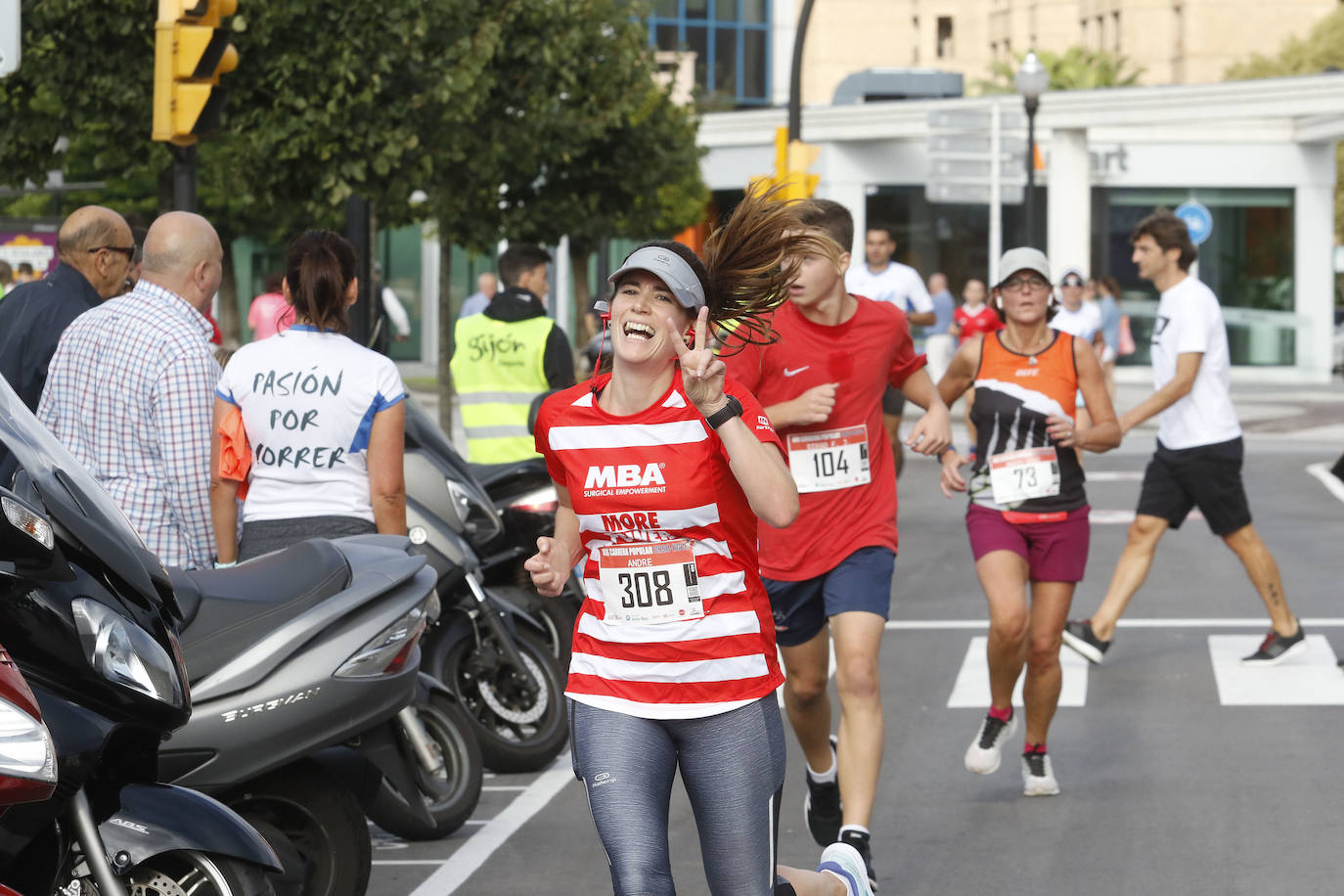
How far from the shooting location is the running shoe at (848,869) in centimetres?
505

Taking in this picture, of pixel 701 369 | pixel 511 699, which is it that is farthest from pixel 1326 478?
pixel 701 369

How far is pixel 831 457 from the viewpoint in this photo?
639cm

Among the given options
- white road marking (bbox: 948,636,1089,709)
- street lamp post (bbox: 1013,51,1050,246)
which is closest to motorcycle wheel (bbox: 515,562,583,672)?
white road marking (bbox: 948,636,1089,709)

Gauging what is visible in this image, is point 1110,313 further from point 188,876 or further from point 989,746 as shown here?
point 188,876

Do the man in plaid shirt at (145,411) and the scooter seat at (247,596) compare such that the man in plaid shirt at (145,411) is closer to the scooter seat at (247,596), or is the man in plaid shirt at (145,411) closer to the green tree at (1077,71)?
the scooter seat at (247,596)

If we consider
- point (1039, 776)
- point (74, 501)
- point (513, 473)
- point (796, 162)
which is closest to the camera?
point (74, 501)

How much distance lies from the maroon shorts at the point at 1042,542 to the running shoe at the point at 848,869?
2377 mm

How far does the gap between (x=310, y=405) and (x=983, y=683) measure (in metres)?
4.50

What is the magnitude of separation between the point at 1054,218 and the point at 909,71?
11.7m

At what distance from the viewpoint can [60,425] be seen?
6.27 meters

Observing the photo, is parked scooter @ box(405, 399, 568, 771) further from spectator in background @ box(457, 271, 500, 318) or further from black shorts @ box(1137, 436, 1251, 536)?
spectator in background @ box(457, 271, 500, 318)

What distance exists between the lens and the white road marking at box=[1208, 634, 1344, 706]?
30.4 feet

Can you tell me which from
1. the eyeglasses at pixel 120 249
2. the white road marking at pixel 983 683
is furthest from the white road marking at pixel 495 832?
the eyeglasses at pixel 120 249

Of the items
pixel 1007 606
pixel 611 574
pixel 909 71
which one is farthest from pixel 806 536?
pixel 909 71
